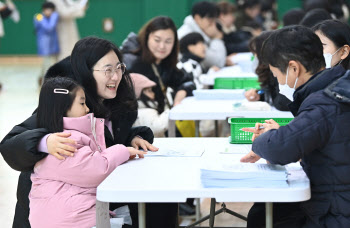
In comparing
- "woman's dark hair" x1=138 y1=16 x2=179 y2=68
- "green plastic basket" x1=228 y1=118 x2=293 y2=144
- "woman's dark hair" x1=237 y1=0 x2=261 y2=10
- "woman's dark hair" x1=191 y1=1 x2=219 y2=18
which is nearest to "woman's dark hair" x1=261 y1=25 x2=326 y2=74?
"green plastic basket" x1=228 y1=118 x2=293 y2=144

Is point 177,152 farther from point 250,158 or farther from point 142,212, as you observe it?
point 142,212

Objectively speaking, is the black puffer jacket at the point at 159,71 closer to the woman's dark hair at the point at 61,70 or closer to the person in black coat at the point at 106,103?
the person in black coat at the point at 106,103

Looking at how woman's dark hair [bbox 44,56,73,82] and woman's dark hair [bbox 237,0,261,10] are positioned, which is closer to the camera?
woman's dark hair [bbox 44,56,73,82]

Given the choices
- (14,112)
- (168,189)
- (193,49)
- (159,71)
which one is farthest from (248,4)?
(168,189)

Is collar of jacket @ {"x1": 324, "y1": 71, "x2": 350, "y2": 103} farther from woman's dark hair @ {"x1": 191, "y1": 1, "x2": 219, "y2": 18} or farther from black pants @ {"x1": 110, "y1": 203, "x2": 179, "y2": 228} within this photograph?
woman's dark hair @ {"x1": 191, "y1": 1, "x2": 219, "y2": 18}

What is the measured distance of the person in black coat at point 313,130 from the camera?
2.34m

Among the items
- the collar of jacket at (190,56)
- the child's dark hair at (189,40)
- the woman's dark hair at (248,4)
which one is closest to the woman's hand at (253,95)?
the collar of jacket at (190,56)

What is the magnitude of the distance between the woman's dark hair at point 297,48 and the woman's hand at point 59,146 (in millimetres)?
858

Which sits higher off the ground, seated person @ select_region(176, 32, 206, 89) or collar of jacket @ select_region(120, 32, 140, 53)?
collar of jacket @ select_region(120, 32, 140, 53)

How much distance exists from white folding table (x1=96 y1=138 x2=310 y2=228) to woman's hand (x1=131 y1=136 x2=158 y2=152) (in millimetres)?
265

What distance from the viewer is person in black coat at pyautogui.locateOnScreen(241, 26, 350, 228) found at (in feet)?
7.67

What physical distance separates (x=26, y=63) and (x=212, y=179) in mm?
15850

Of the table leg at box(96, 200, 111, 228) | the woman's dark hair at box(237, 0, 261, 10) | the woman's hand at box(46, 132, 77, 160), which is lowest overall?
the table leg at box(96, 200, 111, 228)

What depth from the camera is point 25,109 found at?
9.64m
